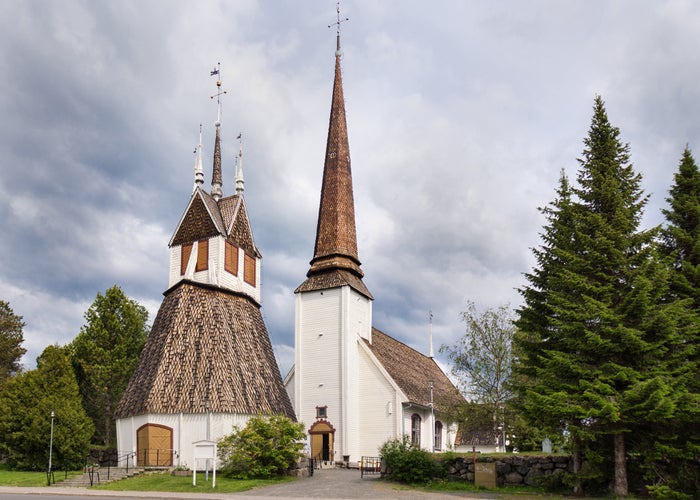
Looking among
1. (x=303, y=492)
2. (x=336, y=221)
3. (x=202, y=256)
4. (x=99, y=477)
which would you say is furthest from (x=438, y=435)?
(x=99, y=477)

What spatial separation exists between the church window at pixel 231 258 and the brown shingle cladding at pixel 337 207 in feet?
16.0

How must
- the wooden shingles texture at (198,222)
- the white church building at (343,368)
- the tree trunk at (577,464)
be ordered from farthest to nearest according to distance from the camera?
1. the wooden shingles texture at (198,222)
2. the white church building at (343,368)
3. the tree trunk at (577,464)

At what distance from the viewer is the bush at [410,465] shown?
2316 cm

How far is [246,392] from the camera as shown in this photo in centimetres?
3278

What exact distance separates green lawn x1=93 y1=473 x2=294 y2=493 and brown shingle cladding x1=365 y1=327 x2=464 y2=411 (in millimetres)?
12004

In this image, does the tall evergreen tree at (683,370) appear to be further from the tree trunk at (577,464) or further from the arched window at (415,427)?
the arched window at (415,427)

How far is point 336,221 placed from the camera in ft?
132

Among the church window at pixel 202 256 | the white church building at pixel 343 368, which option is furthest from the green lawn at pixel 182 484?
the church window at pixel 202 256

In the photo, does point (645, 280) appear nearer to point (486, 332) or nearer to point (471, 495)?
point (471, 495)

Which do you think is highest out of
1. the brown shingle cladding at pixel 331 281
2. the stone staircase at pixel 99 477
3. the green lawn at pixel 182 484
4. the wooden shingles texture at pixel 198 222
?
the wooden shingles texture at pixel 198 222

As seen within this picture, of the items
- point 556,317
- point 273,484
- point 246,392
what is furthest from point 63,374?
point 556,317

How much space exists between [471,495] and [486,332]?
1192cm

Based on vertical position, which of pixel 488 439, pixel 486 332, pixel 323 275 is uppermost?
pixel 323 275

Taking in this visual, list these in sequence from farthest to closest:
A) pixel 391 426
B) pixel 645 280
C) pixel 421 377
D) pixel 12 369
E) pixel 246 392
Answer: pixel 12 369 < pixel 421 377 < pixel 391 426 < pixel 246 392 < pixel 645 280
